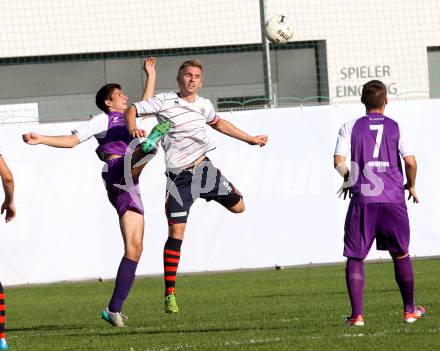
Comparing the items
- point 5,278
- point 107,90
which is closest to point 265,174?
point 5,278

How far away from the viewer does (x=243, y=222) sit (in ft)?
52.8

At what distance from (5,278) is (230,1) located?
29.9 feet

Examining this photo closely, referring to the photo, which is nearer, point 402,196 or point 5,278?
point 402,196

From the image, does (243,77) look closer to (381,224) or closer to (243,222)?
(243,222)

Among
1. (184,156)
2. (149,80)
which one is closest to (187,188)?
(184,156)

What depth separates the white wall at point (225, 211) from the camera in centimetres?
1594

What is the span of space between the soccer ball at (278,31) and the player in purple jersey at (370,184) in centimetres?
843

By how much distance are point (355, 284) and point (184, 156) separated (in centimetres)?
243

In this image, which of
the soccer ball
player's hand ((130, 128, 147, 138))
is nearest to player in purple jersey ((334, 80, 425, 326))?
player's hand ((130, 128, 147, 138))

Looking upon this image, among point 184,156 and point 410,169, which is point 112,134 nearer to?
point 184,156

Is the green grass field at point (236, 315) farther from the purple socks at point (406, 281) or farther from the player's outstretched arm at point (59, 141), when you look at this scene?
the player's outstretched arm at point (59, 141)

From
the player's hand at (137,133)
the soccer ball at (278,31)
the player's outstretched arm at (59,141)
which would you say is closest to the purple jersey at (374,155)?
the player's hand at (137,133)

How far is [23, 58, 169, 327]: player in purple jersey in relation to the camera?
9.51 metres

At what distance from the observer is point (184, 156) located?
1027 centimetres
